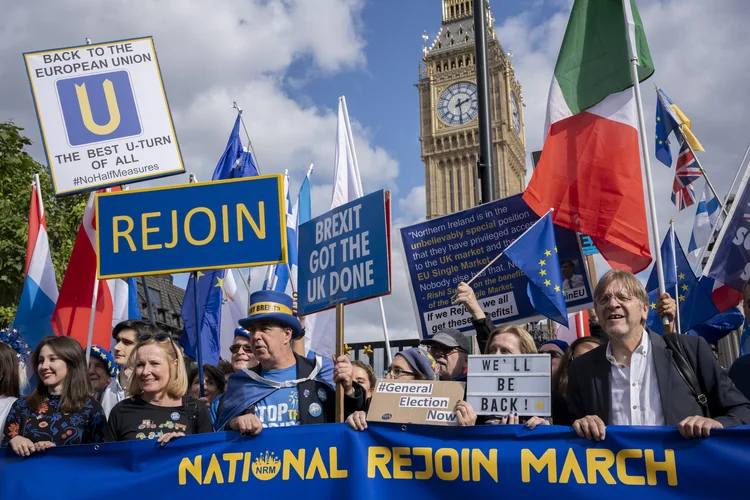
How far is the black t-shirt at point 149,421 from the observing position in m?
4.02

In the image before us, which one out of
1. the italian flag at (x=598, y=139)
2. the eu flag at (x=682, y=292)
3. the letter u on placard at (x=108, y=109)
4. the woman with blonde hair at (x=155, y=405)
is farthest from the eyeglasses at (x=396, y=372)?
the letter u on placard at (x=108, y=109)

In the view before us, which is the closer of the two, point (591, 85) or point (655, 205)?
point (655, 205)

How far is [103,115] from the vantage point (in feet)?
21.6

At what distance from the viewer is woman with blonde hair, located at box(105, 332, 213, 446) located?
4.02 m

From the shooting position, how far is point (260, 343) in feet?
13.5

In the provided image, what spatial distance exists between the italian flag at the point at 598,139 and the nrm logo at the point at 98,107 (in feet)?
11.0

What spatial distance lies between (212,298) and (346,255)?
15.5 ft

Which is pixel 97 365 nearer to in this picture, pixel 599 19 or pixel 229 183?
pixel 229 183

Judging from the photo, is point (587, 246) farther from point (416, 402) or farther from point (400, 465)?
point (400, 465)

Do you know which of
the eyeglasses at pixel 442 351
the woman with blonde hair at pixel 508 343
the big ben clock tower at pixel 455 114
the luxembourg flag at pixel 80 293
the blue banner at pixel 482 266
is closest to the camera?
the woman with blonde hair at pixel 508 343

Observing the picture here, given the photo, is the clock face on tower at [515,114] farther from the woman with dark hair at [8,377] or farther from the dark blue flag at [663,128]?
the woman with dark hair at [8,377]

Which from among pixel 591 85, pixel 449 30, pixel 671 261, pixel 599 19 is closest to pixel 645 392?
pixel 591 85

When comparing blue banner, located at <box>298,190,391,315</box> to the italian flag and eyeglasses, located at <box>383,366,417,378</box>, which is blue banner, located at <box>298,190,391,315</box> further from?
the italian flag

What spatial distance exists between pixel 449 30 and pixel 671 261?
67128mm
